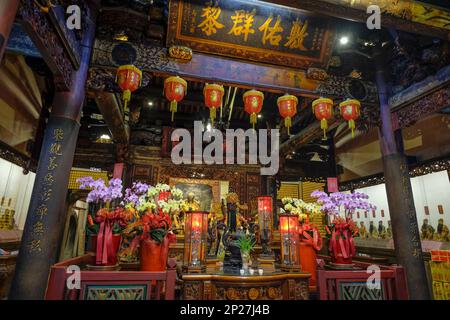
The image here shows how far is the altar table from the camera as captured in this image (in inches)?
127

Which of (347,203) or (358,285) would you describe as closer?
(358,285)

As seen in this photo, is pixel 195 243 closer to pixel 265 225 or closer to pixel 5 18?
pixel 265 225

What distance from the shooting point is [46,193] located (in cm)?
341

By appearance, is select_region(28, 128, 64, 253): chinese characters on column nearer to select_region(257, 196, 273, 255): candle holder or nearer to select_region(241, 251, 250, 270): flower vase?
select_region(241, 251, 250, 270): flower vase

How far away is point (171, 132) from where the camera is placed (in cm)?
906

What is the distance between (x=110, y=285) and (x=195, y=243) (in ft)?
4.07

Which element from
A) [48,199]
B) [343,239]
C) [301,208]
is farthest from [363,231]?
[48,199]

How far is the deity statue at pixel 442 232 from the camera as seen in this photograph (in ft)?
19.9

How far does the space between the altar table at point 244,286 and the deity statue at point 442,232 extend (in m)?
4.89

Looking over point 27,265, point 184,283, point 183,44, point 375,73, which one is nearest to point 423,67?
point 375,73

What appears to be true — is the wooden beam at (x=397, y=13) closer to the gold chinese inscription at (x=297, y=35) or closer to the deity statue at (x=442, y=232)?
the gold chinese inscription at (x=297, y=35)
